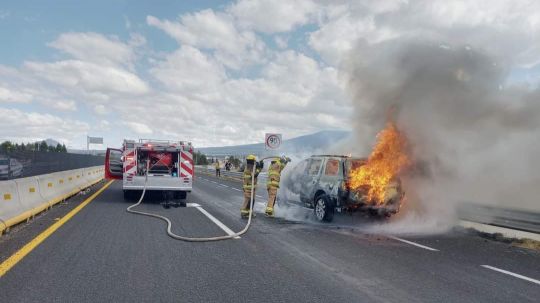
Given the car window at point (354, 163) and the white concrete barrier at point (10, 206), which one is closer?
the white concrete barrier at point (10, 206)

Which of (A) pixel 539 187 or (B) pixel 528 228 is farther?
(A) pixel 539 187

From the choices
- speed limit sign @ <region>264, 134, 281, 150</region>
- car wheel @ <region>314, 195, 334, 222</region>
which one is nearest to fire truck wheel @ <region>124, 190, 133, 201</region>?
car wheel @ <region>314, 195, 334, 222</region>

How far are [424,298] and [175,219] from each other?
22.5ft

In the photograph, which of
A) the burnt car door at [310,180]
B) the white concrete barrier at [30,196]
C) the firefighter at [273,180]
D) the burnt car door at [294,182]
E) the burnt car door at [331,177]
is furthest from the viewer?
the burnt car door at [294,182]

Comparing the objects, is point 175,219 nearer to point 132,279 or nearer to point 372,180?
point 372,180

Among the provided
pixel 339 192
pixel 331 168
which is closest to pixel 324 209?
pixel 339 192

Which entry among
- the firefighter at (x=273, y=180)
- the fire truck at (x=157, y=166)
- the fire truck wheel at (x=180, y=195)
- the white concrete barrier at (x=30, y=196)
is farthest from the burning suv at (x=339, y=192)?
the white concrete barrier at (x=30, y=196)

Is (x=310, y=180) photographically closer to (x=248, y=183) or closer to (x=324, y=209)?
(x=324, y=209)

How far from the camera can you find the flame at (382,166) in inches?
389

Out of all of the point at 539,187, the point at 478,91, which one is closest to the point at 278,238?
the point at 478,91

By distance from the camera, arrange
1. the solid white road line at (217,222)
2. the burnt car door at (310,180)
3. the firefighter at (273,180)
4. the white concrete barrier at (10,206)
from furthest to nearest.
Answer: the firefighter at (273,180)
the burnt car door at (310,180)
the solid white road line at (217,222)
the white concrete barrier at (10,206)

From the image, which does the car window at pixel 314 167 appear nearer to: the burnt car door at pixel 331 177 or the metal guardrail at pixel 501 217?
the burnt car door at pixel 331 177

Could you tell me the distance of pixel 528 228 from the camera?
8516mm

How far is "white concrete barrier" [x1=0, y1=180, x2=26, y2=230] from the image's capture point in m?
8.21
